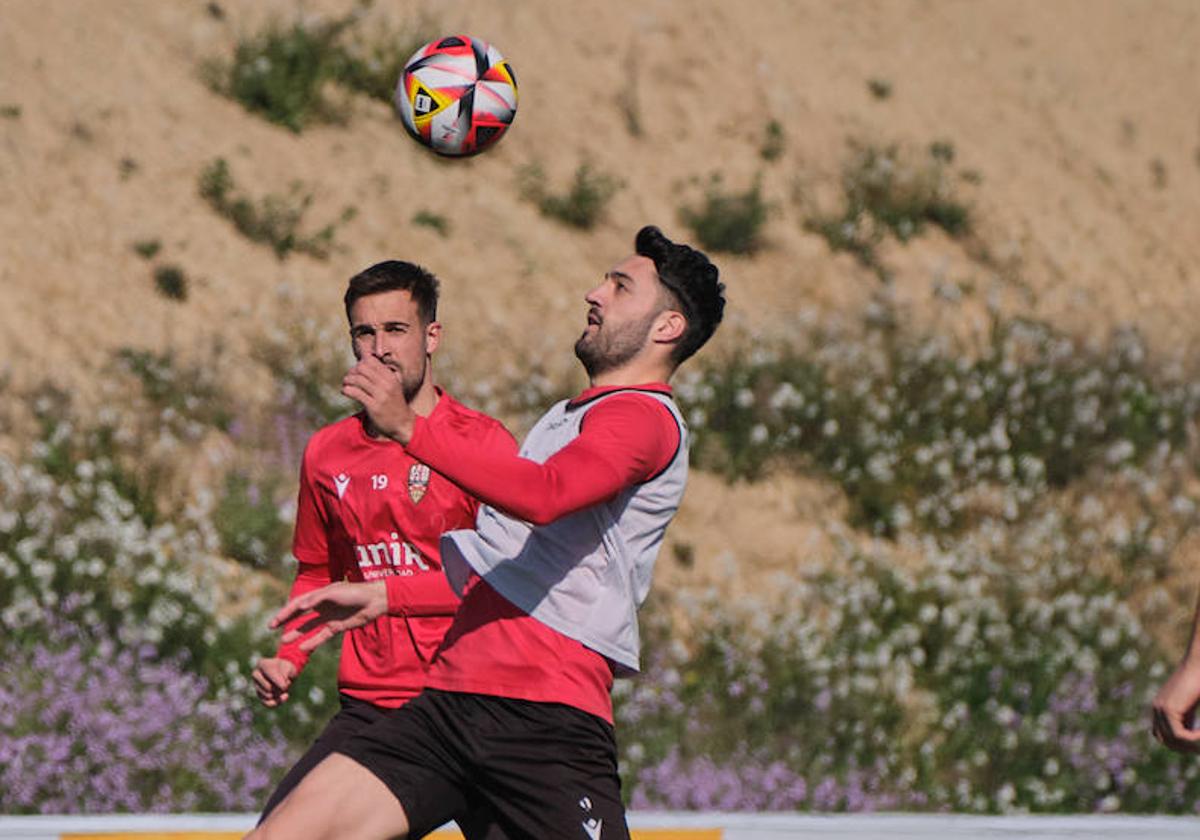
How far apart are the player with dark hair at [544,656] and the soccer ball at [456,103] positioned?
2.26 metres

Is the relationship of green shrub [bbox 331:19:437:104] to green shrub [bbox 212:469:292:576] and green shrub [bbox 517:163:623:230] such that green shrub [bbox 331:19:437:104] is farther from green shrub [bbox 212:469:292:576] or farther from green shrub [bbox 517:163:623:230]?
green shrub [bbox 212:469:292:576]

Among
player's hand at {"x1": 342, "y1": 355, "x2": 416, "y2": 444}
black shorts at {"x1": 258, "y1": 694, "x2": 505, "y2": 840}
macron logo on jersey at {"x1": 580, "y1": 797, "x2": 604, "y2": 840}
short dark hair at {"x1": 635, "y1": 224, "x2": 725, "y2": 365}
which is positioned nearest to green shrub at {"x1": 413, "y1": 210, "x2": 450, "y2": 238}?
black shorts at {"x1": 258, "y1": 694, "x2": 505, "y2": 840}

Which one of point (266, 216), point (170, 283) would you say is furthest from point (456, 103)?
point (266, 216)

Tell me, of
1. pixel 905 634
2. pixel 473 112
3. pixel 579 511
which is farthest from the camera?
pixel 905 634

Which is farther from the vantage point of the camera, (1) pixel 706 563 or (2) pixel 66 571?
(1) pixel 706 563

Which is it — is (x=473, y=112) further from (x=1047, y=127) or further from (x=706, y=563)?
(x=1047, y=127)

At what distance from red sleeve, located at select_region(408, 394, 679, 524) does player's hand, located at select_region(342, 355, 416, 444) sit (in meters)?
0.03

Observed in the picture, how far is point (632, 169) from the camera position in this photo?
14.4 m

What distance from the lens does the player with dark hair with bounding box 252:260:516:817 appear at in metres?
4.77

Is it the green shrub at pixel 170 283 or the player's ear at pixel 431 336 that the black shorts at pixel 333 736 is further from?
the green shrub at pixel 170 283

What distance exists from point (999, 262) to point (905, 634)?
5.89 meters

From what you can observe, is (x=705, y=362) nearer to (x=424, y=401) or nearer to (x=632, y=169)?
(x=632, y=169)

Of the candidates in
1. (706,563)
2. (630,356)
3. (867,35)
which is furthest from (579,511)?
(867,35)

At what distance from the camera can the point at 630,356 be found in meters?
4.36
